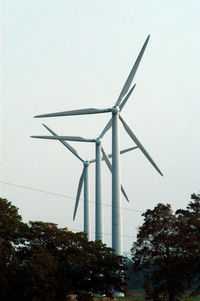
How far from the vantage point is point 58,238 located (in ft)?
213

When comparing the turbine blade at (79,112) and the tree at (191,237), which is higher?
the turbine blade at (79,112)

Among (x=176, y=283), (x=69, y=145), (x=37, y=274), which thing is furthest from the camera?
(x=69, y=145)

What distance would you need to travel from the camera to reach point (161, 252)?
66.1m

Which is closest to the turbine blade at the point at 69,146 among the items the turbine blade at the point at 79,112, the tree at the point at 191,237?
the turbine blade at the point at 79,112

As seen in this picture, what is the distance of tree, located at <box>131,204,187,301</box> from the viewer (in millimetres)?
64250

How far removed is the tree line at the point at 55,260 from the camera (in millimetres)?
58688

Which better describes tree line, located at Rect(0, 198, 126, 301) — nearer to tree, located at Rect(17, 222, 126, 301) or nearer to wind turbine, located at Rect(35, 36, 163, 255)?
tree, located at Rect(17, 222, 126, 301)

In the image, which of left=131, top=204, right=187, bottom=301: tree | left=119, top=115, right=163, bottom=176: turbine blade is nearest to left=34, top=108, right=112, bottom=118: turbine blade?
left=119, top=115, right=163, bottom=176: turbine blade

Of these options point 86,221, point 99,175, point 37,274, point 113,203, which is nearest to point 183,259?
point 113,203

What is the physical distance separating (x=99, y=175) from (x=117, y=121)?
54.9ft

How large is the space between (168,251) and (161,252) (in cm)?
89

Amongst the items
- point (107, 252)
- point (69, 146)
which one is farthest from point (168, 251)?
point (69, 146)

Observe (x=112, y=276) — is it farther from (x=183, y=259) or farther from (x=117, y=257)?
(x=183, y=259)

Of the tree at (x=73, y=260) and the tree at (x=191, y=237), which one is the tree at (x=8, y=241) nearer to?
the tree at (x=73, y=260)
